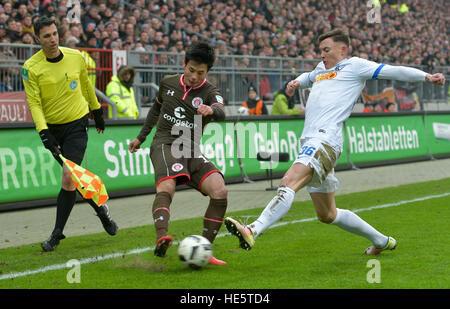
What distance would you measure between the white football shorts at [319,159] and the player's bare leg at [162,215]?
1162mm

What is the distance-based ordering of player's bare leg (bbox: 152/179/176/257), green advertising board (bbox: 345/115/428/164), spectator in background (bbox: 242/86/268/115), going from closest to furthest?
player's bare leg (bbox: 152/179/176/257), spectator in background (bbox: 242/86/268/115), green advertising board (bbox: 345/115/428/164)

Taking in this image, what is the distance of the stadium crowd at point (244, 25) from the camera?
16.6m

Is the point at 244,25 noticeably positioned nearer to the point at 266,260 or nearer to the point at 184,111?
the point at 184,111

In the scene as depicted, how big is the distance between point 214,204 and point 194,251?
0.64 metres

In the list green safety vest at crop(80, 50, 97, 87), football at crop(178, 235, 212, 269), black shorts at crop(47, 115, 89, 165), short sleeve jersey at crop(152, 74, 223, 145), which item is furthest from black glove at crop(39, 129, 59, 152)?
green safety vest at crop(80, 50, 97, 87)

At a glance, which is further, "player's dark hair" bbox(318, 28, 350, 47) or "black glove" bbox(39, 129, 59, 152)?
"black glove" bbox(39, 129, 59, 152)

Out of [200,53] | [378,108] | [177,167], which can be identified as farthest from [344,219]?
[378,108]

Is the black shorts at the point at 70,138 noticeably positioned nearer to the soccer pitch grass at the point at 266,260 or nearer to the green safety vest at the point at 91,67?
the soccer pitch grass at the point at 266,260

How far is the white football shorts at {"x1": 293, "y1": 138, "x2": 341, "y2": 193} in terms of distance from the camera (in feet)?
20.5

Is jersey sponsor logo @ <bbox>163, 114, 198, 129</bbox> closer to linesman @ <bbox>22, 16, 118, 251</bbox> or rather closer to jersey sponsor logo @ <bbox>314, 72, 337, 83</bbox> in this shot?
jersey sponsor logo @ <bbox>314, 72, 337, 83</bbox>

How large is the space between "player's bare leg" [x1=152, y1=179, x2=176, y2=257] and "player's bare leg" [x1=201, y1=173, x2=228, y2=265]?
33cm

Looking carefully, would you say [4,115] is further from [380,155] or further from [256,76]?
[380,155]

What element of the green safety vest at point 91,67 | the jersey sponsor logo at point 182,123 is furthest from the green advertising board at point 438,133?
the jersey sponsor logo at point 182,123

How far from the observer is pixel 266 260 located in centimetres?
690
